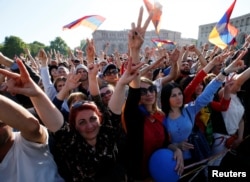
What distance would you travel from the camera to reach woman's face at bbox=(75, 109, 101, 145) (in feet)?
6.58

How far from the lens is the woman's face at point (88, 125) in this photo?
2.01 meters

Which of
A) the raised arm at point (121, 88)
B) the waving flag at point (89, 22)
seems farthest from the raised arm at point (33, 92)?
the waving flag at point (89, 22)

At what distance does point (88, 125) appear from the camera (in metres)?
2.01

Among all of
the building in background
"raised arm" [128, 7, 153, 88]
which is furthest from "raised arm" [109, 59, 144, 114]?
the building in background

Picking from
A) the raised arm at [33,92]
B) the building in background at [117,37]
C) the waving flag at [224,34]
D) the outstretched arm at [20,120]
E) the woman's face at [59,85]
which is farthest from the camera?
the building in background at [117,37]

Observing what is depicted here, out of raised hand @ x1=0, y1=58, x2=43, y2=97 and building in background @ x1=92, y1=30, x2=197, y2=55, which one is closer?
raised hand @ x1=0, y1=58, x2=43, y2=97

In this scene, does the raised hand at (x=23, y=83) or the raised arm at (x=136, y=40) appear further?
the raised arm at (x=136, y=40)

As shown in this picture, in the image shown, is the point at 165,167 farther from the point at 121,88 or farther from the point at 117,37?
the point at 117,37

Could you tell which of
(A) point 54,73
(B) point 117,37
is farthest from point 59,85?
(B) point 117,37

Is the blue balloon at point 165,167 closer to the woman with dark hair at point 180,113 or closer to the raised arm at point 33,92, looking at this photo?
the woman with dark hair at point 180,113

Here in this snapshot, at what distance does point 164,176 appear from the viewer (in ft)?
7.83

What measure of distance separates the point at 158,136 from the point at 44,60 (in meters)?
2.78

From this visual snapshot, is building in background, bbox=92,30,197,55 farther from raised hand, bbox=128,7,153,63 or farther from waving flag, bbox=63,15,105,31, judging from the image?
raised hand, bbox=128,7,153,63

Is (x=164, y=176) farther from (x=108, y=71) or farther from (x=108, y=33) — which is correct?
(x=108, y=33)
